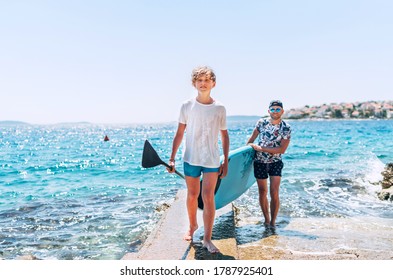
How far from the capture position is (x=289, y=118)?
182 m

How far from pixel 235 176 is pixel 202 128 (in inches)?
83.6

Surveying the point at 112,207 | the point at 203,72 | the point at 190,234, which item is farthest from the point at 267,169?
the point at 112,207

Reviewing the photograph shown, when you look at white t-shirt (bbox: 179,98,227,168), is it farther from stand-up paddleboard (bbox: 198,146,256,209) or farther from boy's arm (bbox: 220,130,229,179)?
stand-up paddleboard (bbox: 198,146,256,209)

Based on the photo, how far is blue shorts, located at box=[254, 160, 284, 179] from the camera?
566 centimetres

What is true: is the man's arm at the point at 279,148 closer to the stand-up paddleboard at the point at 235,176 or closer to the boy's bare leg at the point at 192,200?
the stand-up paddleboard at the point at 235,176

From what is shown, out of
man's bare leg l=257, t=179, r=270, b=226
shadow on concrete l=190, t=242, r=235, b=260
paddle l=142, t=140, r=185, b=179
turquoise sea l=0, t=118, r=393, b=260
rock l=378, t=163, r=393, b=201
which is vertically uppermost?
paddle l=142, t=140, r=185, b=179

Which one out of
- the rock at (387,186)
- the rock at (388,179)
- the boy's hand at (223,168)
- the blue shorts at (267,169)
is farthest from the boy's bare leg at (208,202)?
the rock at (388,179)

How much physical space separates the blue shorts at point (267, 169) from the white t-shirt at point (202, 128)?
5.15ft

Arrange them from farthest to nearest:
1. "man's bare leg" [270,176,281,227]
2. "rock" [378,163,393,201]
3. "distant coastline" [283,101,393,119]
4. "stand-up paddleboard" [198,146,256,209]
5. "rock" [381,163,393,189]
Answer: "distant coastline" [283,101,393,119] < "rock" [381,163,393,189] < "rock" [378,163,393,201] < "stand-up paddleboard" [198,146,256,209] < "man's bare leg" [270,176,281,227]

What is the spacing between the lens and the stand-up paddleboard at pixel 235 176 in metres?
5.97

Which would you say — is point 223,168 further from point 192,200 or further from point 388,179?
point 388,179

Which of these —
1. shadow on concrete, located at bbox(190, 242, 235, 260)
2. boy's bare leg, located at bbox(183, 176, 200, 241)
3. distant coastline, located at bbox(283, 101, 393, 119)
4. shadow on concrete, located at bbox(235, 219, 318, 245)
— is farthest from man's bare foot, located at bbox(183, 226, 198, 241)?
distant coastline, located at bbox(283, 101, 393, 119)

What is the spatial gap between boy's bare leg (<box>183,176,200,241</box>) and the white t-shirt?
261mm
